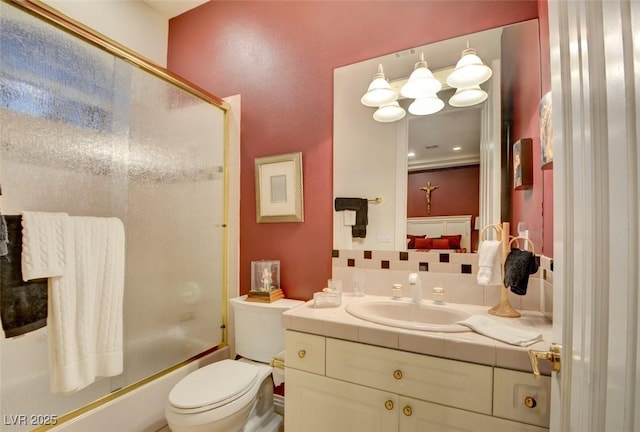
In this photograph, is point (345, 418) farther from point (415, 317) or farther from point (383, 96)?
point (383, 96)

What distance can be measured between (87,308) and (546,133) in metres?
1.94

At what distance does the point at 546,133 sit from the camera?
1034mm

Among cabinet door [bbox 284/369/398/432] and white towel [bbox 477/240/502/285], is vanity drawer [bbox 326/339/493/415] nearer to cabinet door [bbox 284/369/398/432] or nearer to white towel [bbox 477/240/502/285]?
cabinet door [bbox 284/369/398/432]

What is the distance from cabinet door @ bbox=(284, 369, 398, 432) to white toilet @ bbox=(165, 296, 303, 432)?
255 mm

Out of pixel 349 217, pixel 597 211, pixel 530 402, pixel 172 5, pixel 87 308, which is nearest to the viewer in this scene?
pixel 597 211

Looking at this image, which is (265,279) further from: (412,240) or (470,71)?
(470,71)

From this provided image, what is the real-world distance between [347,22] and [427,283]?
157 cm

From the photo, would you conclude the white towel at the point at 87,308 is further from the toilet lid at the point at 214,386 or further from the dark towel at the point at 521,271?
the dark towel at the point at 521,271

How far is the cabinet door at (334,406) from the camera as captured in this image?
1.04 m

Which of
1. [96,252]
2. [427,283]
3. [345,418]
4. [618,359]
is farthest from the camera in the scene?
[427,283]

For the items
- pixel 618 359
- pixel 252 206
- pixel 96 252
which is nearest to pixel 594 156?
pixel 618 359

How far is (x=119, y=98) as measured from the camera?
1.49 metres

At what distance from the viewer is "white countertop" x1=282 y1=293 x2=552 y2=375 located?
0.89m

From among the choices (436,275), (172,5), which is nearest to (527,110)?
(436,275)
